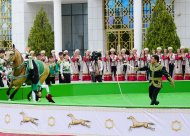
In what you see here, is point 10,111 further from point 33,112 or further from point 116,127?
point 116,127

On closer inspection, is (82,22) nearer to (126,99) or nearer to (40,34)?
(40,34)

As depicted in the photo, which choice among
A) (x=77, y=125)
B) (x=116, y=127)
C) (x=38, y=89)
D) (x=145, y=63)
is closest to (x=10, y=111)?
(x=77, y=125)

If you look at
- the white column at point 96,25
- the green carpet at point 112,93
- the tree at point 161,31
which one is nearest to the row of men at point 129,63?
the green carpet at point 112,93

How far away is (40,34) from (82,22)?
557 cm

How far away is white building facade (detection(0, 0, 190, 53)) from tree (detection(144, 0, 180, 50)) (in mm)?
1175

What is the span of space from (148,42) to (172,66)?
5705 mm

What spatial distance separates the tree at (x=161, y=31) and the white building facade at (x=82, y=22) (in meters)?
1.17

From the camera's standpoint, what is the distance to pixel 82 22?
44.6 metres

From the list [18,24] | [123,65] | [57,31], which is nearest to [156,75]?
[123,65]

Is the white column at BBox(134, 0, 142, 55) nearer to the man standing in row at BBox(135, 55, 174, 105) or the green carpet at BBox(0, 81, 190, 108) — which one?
the green carpet at BBox(0, 81, 190, 108)

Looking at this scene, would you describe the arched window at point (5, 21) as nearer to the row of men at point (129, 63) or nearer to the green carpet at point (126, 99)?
the row of men at point (129, 63)

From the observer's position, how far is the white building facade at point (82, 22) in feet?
122

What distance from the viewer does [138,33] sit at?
3616 cm

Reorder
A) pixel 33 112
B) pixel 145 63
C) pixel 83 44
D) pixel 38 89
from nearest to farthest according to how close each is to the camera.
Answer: pixel 33 112
pixel 38 89
pixel 145 63
pixel 83 44
